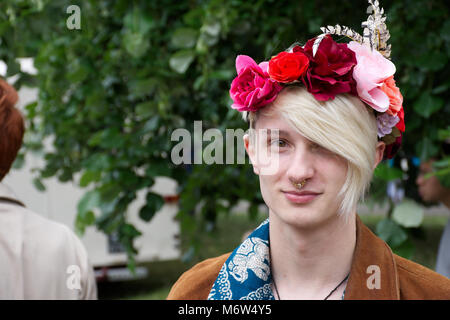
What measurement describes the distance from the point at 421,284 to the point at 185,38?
181 cm

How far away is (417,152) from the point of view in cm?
259

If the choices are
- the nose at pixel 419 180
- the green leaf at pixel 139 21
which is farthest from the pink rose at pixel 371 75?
the green leaf at pixel 139 21

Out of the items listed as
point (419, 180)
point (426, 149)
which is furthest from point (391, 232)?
Result: point (426, 149)

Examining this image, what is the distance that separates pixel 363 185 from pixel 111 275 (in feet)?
17.2

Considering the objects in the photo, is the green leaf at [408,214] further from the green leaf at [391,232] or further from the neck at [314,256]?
the neck at [314,256]

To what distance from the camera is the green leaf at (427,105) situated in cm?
247

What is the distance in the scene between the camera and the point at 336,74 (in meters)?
1.12

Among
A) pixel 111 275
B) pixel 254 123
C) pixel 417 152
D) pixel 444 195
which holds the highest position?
pixel 254 123

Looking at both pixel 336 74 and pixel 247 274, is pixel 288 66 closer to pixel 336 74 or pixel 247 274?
pixel 336 74

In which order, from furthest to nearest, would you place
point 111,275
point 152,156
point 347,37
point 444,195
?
point 111,275 → point 152,156 → point 444,195 → point 347,37

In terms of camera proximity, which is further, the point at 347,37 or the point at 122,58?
the point at 122,58

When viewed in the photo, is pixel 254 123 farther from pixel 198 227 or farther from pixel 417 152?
pixel 198 227

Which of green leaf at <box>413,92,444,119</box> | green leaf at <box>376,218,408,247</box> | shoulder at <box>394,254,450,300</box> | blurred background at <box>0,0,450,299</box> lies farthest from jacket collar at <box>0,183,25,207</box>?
green leaf at <box>413,92,444,119</box>

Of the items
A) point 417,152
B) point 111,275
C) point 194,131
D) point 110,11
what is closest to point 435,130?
point 417,152
